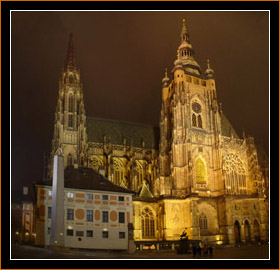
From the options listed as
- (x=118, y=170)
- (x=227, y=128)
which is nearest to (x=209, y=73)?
(x=227, y=128)

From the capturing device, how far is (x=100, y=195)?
43156mm

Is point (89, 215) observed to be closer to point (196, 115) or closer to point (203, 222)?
point (203, 222)

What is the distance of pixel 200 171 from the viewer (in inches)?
2418

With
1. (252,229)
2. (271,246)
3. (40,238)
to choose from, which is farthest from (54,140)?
(271,246)

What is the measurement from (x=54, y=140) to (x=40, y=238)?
1012 inches

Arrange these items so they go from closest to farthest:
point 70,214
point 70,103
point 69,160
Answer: point 70,214 < point 69,160 < point 70,103

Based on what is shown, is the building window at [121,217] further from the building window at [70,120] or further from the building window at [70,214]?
the building window at [70,120]

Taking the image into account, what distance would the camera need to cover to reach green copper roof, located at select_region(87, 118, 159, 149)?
69438mm

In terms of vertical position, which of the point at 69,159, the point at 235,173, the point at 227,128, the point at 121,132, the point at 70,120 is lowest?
the point at 235,173

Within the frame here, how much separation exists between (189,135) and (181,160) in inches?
162

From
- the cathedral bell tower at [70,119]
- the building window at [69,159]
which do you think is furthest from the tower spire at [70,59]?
the building window at [69,159]

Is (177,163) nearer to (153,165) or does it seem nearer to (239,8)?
(153,165)

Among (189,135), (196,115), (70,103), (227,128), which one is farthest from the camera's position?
(227,128)

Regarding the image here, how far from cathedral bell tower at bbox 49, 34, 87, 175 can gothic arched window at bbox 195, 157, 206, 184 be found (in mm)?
17401
